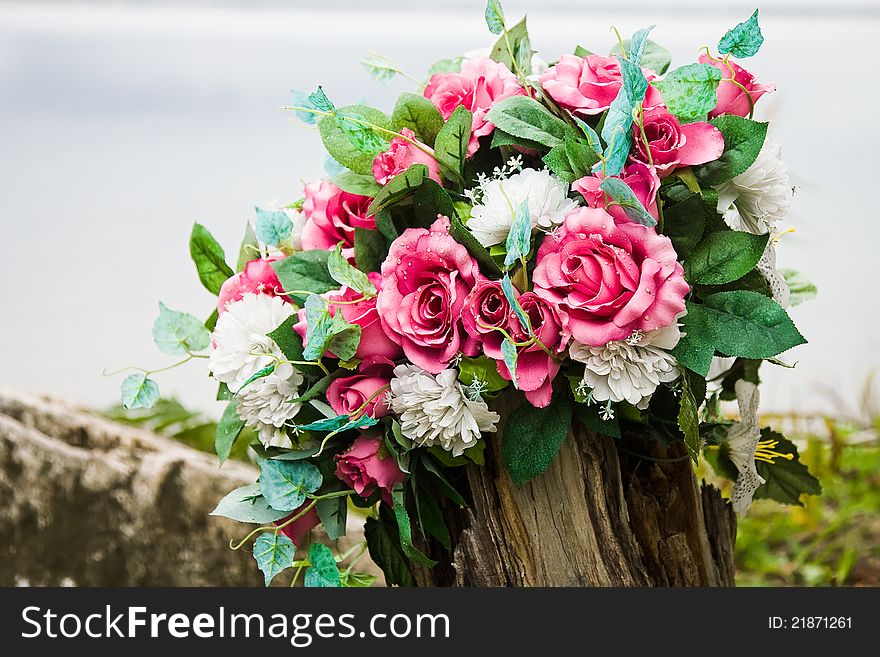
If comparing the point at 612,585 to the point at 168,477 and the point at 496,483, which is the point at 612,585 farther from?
the point at 168,477

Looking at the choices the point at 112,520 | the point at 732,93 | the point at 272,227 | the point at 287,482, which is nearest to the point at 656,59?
the point at 732,93

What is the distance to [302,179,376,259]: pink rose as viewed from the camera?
0.84 metres

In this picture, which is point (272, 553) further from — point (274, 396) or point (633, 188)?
point (633, 188)

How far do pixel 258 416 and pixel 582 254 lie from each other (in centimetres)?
33

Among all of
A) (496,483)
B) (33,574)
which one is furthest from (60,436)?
(496,483)

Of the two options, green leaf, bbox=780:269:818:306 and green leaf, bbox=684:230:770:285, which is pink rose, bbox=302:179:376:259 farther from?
green leaf, bbox=780:269:818:306

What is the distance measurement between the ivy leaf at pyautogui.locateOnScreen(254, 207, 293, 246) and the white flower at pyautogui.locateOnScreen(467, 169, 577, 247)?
0.85 feet

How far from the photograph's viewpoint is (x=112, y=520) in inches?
61.0

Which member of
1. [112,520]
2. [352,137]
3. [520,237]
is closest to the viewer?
[520,237]

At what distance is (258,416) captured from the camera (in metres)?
0.80

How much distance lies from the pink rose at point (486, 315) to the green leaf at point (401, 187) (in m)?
0.11

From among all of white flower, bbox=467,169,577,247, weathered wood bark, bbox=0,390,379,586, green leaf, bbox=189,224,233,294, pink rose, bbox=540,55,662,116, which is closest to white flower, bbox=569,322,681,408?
white flower, bbox=467,169,577,247

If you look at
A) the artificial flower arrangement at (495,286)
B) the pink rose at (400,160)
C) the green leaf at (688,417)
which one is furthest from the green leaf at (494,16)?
the green leaf at (688,417)

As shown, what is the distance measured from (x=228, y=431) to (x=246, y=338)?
136 mm
